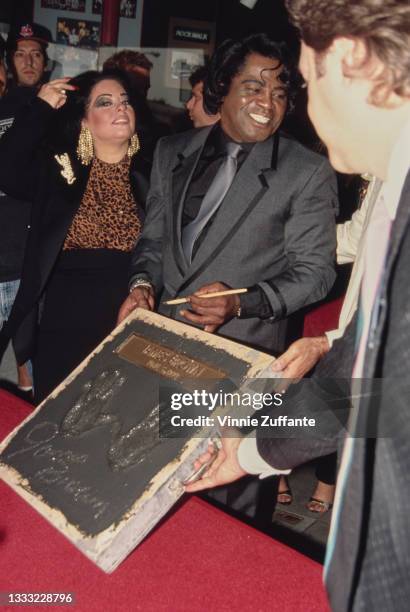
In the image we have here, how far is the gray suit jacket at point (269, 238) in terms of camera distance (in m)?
1.80

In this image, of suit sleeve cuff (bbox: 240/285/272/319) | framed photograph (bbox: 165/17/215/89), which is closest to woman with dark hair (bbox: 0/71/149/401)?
suit sleeve cuff (bbox: 240/285/272/319)

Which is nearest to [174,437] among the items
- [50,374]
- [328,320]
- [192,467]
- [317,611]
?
[192,467]

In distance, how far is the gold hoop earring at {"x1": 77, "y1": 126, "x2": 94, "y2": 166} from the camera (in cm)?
234

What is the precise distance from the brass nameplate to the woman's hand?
55.5 inches

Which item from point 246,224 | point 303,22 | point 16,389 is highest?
point 303,22

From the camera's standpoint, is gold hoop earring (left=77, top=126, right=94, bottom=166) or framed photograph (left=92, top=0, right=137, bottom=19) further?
framed photograph (left=92, top=0, right=137, bottom=19)

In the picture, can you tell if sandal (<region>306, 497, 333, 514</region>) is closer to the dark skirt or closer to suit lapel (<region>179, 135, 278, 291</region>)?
the dark skirt

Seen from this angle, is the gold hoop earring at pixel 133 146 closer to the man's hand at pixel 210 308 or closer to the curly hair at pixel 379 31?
the man's hand at pixel 210 308

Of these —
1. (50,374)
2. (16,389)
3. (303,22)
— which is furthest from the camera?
(16,389)

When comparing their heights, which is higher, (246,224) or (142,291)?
(246,224)

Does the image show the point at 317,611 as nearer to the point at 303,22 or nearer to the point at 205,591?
the point at 205,591

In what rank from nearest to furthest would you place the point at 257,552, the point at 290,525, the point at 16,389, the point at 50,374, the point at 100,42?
the point at 257,552 → the point at 50,374 → the point at 290,525 → the point at 16,389 → the point at 100,42

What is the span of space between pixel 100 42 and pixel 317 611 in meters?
5.53

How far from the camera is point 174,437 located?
1112 mm
